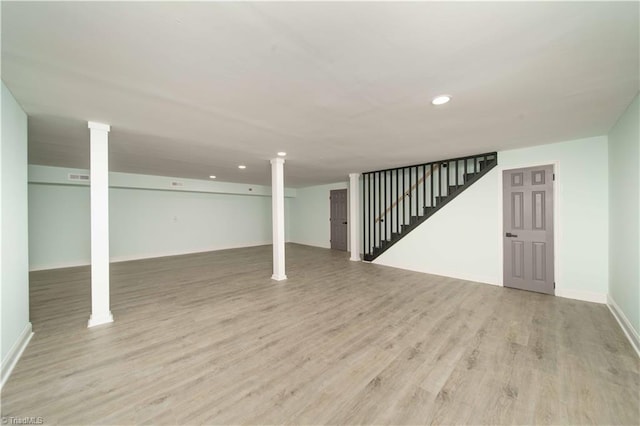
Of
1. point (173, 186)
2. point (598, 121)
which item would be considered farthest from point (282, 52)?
point (173, 186)

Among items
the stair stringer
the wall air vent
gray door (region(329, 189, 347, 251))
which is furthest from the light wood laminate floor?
gray door (region(329, 189, 347, 251))

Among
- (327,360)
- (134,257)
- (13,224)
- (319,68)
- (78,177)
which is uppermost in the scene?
(319,68)

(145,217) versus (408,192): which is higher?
(408,192)

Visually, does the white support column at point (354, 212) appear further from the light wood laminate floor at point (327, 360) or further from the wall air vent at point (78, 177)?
the wall air vent at point (78, 177)

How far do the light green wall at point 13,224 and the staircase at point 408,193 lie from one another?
6.01 meters

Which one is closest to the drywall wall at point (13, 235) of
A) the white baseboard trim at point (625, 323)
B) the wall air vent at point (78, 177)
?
the wall air vent at point (78, 177)

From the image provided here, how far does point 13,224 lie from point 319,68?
3.16 metres

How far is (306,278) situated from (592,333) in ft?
13.4

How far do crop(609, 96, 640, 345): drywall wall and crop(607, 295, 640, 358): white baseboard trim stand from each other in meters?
0.01

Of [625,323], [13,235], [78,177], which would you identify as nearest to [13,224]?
[13,235]

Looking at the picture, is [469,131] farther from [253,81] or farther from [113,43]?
[113,43]

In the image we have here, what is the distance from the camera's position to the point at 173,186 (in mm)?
7430

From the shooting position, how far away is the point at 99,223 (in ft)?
9.57

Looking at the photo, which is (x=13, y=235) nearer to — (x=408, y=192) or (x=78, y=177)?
(x=78, y=177)
